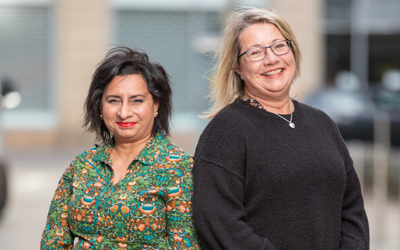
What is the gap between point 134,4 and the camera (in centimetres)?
1427

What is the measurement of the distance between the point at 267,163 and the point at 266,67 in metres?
0.44

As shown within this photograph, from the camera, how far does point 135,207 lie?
230 cm

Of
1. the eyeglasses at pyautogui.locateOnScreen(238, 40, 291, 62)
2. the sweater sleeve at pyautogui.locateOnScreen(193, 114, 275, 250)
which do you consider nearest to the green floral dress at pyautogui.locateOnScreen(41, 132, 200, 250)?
the sweater sleeve at pyautogui.locateOnScreen(193, 114, 275, 250)

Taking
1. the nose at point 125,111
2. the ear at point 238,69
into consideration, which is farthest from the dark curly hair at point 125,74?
the ear at point 238,69

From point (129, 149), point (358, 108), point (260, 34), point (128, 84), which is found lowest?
point (358, 108)

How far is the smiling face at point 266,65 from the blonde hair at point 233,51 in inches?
1.1

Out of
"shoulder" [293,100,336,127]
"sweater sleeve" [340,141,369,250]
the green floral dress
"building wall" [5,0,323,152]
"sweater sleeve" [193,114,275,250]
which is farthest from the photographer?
"building wall" [5,0,323,152]

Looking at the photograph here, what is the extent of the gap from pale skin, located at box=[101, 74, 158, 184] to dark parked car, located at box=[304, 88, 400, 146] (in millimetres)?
6859

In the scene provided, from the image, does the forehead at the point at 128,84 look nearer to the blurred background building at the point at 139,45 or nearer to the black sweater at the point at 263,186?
the black sweater at the point at 263,186

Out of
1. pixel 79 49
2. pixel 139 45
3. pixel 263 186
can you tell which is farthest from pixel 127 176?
pixel 79 49

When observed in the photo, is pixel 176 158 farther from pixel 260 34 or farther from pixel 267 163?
pixel 260 34

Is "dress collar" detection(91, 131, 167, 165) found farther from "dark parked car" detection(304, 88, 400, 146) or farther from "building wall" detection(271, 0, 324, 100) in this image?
"building wall" detection(271, 0, 324, 100)

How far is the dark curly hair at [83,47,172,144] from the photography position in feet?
8.14

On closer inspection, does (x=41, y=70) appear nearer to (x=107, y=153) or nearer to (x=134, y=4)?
(x=134, y=4)
